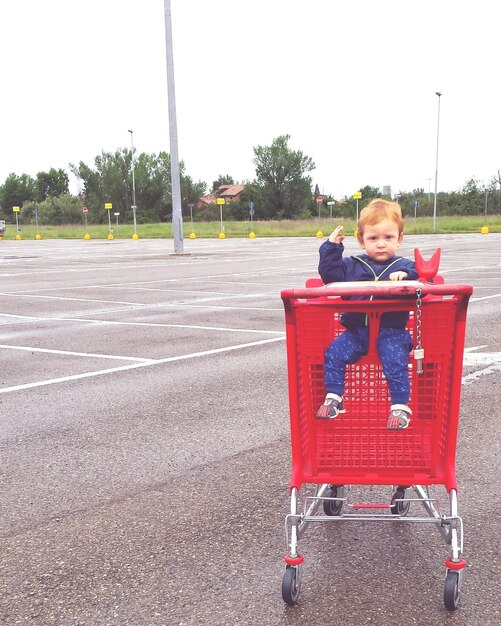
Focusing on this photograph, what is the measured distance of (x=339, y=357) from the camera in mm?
3049

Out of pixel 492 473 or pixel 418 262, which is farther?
pixel 492 473

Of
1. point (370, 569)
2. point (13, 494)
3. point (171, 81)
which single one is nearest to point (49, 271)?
point (171, 81)

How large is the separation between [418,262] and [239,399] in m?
3.20

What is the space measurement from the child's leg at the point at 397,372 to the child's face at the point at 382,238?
0.44 meters

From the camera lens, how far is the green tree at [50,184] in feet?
436

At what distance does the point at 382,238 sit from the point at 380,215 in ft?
0.32

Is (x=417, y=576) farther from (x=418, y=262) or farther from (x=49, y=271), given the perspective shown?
(x=49, y=271)

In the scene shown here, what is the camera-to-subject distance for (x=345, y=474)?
3094 mm

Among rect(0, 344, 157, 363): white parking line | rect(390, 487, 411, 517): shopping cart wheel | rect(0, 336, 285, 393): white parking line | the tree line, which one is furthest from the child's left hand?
the tree line

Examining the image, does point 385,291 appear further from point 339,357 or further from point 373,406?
point 373,406

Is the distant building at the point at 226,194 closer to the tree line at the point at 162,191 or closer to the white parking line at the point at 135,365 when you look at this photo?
the tree line at the point at 162,191

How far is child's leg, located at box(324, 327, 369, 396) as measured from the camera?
120 inches

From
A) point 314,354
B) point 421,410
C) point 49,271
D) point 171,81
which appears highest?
point 171,81

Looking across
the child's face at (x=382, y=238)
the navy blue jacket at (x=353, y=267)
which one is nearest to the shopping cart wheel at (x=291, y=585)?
the navy blue jacket at (x=353, y=267)
